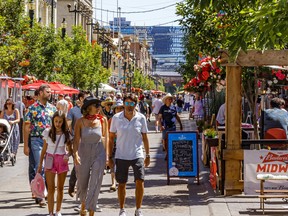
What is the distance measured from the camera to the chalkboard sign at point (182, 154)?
15.0 m

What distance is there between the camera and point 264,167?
12484 millimetres

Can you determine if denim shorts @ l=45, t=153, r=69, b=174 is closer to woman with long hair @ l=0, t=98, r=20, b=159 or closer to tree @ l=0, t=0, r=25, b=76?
woman with long hair @ l=0, t=98, r=20, b=159

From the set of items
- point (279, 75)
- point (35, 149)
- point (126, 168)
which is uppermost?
point (279, 75)

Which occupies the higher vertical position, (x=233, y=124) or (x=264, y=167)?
(x=233, y=124)

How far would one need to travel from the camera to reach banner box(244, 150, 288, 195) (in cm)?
1241

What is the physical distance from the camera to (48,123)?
12008 mm

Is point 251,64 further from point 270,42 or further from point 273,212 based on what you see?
point 270,42

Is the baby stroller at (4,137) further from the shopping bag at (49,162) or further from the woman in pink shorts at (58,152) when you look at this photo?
the shopping bag at (49,162)

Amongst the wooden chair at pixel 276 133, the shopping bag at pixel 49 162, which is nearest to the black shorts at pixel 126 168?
the shopping bag at pixel 49 162

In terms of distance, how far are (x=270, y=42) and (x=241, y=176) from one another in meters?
6.15

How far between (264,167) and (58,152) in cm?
372

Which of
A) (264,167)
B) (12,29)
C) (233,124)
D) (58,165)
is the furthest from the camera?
(12,29)

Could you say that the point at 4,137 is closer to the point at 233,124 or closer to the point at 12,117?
the point at 12,117

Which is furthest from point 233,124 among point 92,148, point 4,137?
point 4,137
